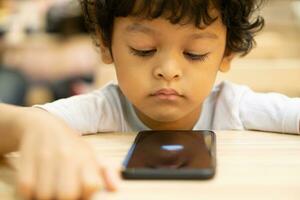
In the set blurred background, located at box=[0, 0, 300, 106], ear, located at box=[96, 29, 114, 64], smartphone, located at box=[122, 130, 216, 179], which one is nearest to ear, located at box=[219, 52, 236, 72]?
ear, located at box=[96, 29, 114, 64]

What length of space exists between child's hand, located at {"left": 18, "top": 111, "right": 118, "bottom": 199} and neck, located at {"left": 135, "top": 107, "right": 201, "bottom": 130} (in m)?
0.48

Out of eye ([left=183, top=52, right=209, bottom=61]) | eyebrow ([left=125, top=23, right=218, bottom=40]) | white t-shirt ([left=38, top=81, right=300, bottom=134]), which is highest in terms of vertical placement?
eyebrow ([left=125, top=23, right=218, bottom=40])

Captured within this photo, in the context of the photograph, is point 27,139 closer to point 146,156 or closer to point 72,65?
point 146,156

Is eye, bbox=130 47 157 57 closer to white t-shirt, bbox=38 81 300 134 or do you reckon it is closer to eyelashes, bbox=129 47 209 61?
eyelashes, bbox=129 47 209 61

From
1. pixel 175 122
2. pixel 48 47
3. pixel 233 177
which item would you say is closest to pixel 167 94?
pixel 175 122

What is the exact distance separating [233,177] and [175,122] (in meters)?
0.49

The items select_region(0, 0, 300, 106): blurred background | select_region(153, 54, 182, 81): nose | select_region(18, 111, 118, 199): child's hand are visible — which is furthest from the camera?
select_region(0, 0, 300, 106): blurred background

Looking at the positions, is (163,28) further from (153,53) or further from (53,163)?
(53,163)

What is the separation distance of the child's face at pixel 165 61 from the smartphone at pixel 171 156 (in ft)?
0.47

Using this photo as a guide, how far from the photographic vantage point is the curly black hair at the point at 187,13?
74 cm

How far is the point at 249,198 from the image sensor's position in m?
0.41

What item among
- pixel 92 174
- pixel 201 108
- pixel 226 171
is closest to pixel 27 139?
pixel 92 174

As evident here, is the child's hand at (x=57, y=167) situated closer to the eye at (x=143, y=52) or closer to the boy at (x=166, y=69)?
the boy at (x=166, y=69)

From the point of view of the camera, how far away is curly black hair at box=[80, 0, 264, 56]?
0.74m
